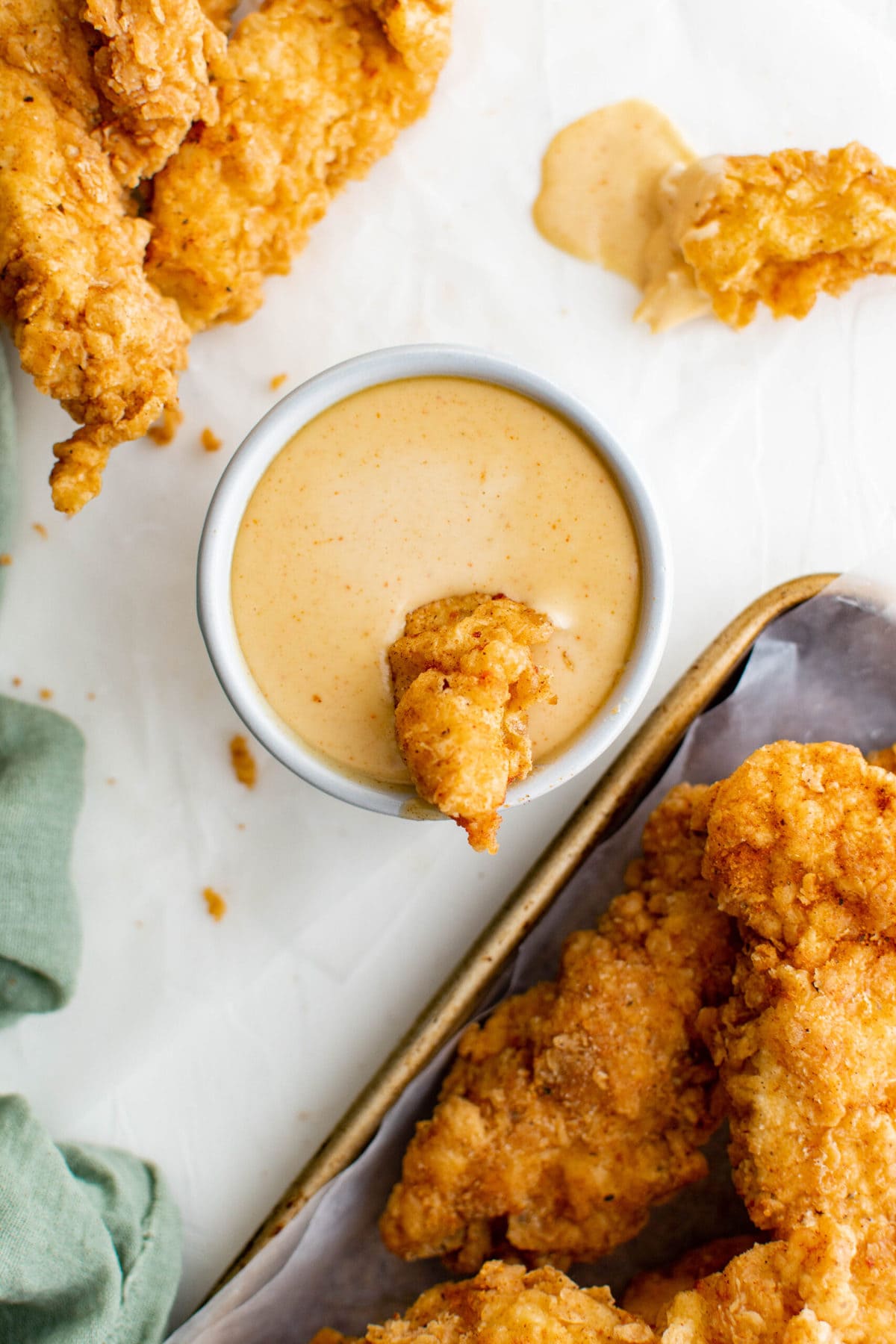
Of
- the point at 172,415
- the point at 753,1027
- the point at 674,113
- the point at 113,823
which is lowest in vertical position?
the point at 753,1027

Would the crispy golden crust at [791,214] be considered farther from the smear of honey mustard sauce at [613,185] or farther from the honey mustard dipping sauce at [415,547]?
the honey mustard dipping sauce at [415,547]

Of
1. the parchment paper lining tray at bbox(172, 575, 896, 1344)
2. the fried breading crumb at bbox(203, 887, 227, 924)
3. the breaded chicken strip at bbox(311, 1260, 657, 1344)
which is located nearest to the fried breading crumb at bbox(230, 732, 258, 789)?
the fried breading crumb at bbox(203, 887, 227, 924)

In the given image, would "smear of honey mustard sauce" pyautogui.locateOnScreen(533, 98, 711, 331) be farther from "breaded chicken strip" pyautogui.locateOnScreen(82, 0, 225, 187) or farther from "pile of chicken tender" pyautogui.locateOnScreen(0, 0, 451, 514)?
"breaded chicken strip" pyautogui.locateOnScreen(82, 0, 225, 187)

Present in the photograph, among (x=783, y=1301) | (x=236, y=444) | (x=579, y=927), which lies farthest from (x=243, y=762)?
(x=783, y=1301)

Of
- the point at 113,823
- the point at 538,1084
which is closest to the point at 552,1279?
the point at 538,1084

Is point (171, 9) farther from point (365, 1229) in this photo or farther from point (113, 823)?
point (365, 1229)

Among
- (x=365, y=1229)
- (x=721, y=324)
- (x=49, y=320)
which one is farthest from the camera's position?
(x=721, y=324)

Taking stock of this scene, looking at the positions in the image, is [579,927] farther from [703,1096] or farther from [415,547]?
[415,547]
